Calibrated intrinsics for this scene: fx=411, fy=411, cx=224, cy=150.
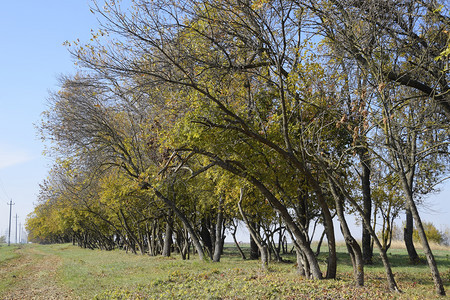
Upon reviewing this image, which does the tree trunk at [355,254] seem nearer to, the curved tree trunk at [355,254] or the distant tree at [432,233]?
the curved tree trunk at [355,254]

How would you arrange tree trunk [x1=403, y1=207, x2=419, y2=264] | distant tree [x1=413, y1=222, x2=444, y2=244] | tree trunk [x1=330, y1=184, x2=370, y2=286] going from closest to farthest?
1. tree trunk [x1=330, y1=184, x2=370, y2=286]
2. tree trunk [x1=403, y1=207, x2=419, y2=264]
3. distant tree [x1=413, y1=222, x2=444, y2=244]

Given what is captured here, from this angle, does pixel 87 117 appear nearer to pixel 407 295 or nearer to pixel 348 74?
pixel 348 74

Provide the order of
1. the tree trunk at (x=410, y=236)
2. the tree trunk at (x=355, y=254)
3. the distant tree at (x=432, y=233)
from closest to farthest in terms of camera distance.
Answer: the tree trunk at (x=355, y=254)
the tree trunk at (x=410, y=236)
the distant tree at (x=432, y=233)

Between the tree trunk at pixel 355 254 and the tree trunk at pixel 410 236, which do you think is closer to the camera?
the tree trunk at pixel 355 254

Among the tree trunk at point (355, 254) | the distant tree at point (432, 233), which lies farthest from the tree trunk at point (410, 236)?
the distant tree at point (432, 233)

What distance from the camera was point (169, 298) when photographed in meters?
11.5

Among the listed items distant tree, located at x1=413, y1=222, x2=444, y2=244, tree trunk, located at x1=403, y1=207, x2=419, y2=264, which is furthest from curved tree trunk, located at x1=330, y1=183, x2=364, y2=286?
distant tree, located at x1=413, y1=222, x2=444, y2=244

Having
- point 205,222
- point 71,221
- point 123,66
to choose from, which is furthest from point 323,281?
point 71,221

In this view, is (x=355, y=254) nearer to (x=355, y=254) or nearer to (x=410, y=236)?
(x=355, y=254)

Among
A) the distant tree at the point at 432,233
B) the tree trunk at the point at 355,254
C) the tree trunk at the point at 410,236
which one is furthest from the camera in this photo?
the distant tree at the point at 432,233

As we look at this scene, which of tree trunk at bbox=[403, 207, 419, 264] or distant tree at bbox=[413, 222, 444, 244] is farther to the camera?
distant tree at bbox=[413, 222, 444, 244]

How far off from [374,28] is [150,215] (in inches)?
950

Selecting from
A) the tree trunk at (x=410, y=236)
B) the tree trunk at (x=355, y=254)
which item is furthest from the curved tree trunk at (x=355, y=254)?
the tree trunk at (x=410, y=236)

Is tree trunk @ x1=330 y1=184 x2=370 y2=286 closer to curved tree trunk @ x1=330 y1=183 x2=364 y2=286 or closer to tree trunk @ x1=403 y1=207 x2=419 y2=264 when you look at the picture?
curved tree trunk @ x1=330 y1=183 x2=364 y2=286
